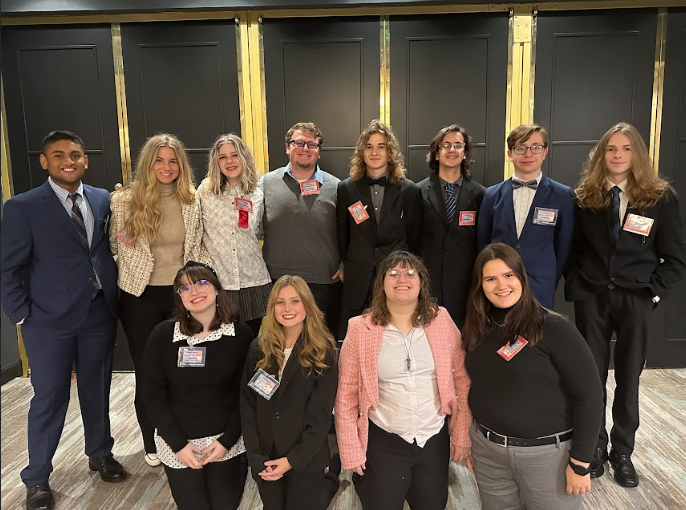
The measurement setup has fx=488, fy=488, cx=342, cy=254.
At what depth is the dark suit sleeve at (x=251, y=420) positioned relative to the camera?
2.03m

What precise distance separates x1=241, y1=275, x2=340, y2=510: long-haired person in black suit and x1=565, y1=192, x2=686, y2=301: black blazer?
57.7 inches

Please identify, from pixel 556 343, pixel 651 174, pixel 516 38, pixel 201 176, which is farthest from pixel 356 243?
pixel 516 38

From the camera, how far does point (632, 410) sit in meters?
2.53

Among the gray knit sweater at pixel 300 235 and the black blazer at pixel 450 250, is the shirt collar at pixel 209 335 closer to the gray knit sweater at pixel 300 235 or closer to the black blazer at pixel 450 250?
the gray knit sweater at pixel 300 235

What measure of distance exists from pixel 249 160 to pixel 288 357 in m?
1.20

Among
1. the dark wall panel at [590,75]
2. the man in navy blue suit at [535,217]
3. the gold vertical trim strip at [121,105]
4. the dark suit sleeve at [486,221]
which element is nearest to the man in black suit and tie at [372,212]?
the dark suit sleeve at [486,221]

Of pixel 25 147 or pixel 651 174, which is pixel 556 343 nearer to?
pixel 651 174

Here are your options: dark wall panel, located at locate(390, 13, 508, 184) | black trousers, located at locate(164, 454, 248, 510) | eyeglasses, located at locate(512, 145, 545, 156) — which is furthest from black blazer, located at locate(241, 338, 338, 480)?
dark wall panel, located at locate(390, 13, 508, 184)

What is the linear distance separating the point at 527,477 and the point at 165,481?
1.85m

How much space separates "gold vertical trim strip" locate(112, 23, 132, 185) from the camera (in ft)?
12.3

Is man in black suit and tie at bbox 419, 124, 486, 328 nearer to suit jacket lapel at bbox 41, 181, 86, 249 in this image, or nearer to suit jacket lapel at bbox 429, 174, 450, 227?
suit jacket lapel at bbox 429, 174, 450, 227

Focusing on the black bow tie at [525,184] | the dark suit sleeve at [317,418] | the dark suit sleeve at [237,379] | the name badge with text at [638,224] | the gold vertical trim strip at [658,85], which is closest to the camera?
the dark suit sleeve at [317,418]

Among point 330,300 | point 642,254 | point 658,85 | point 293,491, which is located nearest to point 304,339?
point 293,491

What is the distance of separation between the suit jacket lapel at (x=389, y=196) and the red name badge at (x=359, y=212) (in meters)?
0.09
